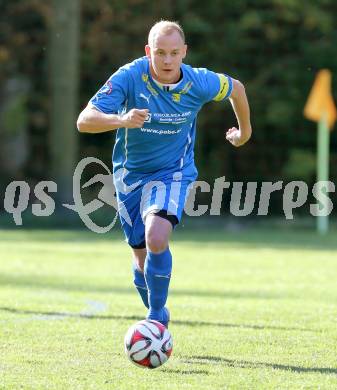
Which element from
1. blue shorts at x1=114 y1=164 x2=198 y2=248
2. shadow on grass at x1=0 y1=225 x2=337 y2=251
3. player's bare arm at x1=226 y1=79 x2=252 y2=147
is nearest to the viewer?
blue shorts at x1=114 y1=164 x2=198 y2=248

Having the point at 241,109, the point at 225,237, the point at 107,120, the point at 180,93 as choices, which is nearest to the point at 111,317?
the point at 241,109

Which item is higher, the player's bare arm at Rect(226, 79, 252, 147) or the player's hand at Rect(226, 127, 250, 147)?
the player's bare arm at Rect(226, 79, 252, 147)

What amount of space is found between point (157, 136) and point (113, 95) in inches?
17.3

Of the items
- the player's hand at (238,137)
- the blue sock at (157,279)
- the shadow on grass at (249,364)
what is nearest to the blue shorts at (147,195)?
the blue sock at (157,279)

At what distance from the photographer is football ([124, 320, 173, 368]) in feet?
17.9

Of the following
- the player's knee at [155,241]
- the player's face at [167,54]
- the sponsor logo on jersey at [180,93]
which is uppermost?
the player's face at [167,54]

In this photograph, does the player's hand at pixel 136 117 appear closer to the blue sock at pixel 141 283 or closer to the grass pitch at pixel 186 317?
the grass pitch at pixel 186 317

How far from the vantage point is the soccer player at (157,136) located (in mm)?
6004

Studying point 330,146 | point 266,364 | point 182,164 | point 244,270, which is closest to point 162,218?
point 182,164

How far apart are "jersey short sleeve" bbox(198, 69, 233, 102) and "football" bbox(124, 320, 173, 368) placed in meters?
1.62

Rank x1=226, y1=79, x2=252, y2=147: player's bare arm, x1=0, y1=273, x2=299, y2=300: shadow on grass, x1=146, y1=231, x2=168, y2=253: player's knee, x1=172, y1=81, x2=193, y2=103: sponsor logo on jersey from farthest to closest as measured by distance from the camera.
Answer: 1. x1=0, y1=273, x2=299, y2=300: shadow on grass
2. x1=226, y1=79, x2=252, y2=147: player's bare arm
3. x1=172, y1=81, x2=193, y2=103: sponsor logo on jersey
4. x1=146, y1=231, x2=168, y2=253: player's knee

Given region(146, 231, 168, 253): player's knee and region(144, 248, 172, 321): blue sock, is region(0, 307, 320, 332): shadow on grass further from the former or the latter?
region(146, 231, 168, 253): player's knee

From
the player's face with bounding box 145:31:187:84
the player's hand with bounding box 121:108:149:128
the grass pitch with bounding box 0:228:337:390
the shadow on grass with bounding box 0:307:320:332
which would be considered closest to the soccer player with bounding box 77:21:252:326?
the player's face with bounding box 145:31:187:84

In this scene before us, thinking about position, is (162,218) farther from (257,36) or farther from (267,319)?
(257,36)
